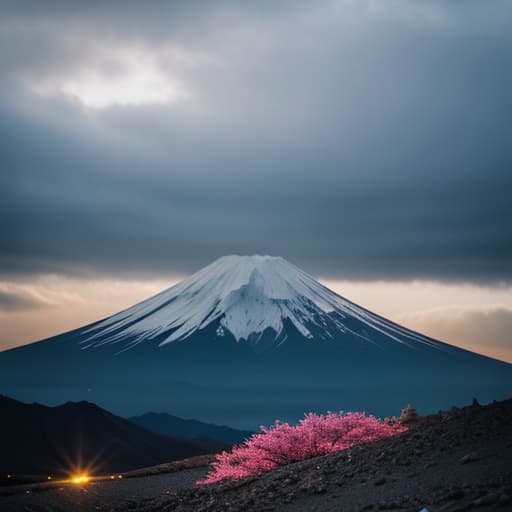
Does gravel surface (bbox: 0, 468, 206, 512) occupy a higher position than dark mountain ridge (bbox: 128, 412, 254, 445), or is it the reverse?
dark mountain ridge (bbox: 128, 412, 254, 445)

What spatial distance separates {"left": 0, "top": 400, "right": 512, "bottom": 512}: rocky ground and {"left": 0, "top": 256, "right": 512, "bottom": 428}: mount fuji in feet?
314

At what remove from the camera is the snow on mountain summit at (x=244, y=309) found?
124m

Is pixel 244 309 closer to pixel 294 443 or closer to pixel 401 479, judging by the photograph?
pixel 294 443

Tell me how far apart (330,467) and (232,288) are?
114081 millimetres

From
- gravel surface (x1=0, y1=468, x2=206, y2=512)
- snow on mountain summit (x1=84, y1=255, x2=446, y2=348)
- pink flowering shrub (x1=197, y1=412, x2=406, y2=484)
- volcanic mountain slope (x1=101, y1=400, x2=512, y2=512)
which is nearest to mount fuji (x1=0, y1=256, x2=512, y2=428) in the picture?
snow on mountain summit (x1=84, y1=255, x2=446, y2=348)

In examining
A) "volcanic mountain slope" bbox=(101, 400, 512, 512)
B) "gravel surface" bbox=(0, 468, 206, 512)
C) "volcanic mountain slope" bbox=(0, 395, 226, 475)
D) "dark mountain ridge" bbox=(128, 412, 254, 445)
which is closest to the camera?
"volcanic mountain slope" bbox=(101, 400, 512, 512)

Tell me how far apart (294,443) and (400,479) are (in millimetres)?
6778

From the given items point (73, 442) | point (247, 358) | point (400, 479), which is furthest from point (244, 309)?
point (400, 479)

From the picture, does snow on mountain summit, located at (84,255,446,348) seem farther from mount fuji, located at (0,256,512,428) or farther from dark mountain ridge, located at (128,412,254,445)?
dark mountain ridge, located at (128,412,254,445)

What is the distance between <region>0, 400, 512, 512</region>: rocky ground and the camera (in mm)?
9117

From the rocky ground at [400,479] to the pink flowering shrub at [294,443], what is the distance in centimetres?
215

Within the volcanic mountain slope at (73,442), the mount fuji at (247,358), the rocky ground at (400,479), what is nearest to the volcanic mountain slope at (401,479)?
the rocky ground at (400,479)

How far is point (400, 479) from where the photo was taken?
1066 cm

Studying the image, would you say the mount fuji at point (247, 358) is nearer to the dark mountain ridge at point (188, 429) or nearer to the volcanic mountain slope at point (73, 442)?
the dark mountain ridge at point (188, 429)
